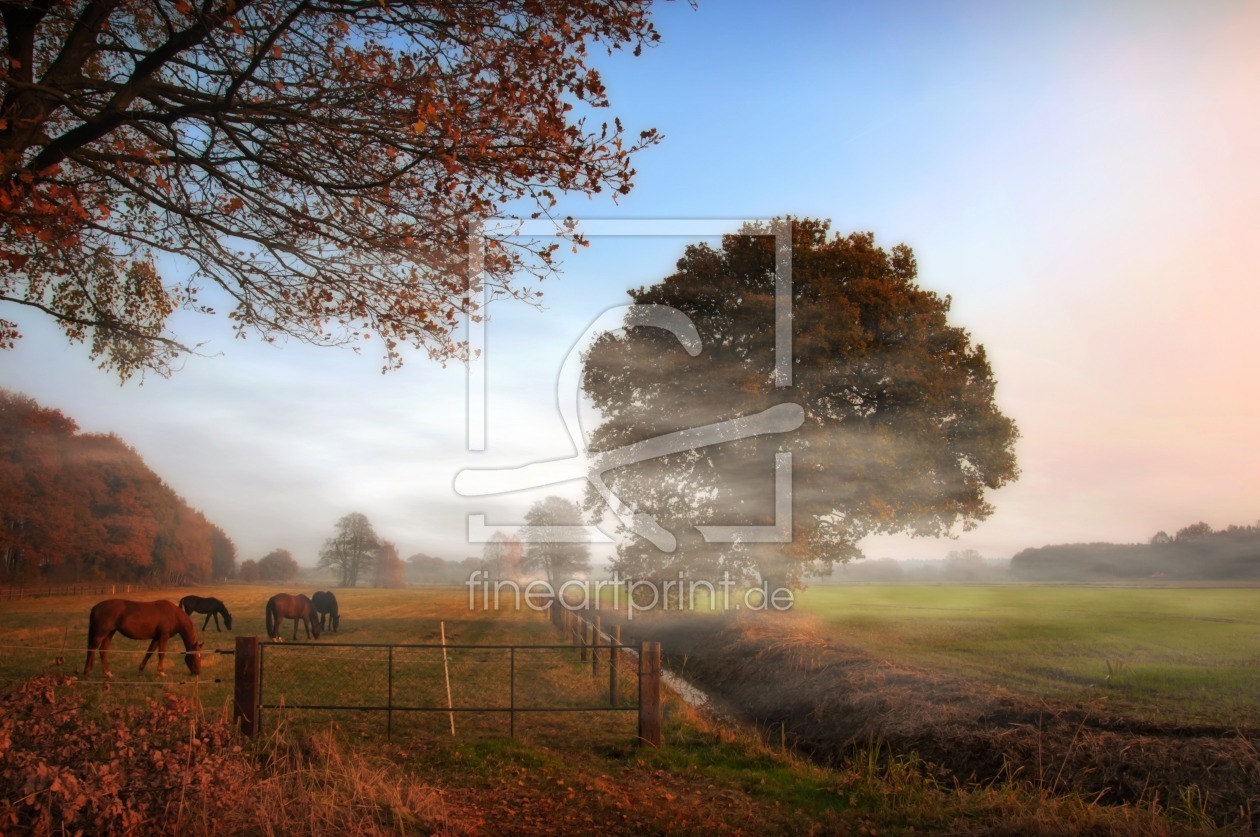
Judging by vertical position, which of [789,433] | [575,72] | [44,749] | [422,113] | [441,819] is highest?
[575,72]

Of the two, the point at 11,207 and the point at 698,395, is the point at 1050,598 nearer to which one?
the point at 698,395

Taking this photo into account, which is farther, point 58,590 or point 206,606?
point 58,590

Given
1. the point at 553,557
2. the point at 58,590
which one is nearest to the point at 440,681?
the point at 58,590

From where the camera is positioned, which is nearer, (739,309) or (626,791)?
(626,791)

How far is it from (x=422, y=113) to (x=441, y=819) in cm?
590

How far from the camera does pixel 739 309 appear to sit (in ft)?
65.1

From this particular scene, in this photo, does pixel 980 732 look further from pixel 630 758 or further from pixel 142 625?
pixel 142 625

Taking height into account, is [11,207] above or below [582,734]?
above

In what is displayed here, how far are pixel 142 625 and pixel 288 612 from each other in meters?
9.62

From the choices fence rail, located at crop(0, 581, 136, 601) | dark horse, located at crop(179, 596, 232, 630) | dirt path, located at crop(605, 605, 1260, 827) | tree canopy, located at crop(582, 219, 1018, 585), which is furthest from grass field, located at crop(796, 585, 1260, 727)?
fence rail, located at crop(0, 581, 136, 601)

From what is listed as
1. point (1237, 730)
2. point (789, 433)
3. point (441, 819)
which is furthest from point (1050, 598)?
point (441, 819)

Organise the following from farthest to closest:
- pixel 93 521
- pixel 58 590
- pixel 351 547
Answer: pixel 351 547
pixel 58 590
pixel 93 521

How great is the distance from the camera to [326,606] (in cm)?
2781

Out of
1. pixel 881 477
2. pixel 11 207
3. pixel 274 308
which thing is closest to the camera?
pixel 11 207
